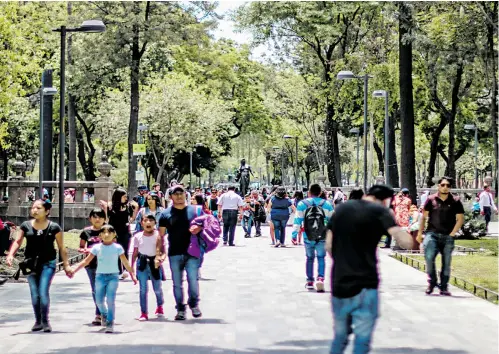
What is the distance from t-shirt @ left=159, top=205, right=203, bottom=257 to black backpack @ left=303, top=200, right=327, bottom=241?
338 centimetres

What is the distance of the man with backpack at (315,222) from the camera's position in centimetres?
1480

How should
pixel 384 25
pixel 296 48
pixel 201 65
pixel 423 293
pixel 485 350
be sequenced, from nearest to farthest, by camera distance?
1. pixel 485 350
2. pixel 423 293
3. pixel 384 25
4. pixel 296 48
5. pixel 201 65

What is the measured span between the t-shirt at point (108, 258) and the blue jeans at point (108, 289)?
6 cm

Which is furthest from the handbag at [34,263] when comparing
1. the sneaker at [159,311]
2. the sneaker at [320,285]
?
the sneaker at [320,285]

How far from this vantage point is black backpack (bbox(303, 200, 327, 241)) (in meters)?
14.8

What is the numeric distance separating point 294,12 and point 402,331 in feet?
115

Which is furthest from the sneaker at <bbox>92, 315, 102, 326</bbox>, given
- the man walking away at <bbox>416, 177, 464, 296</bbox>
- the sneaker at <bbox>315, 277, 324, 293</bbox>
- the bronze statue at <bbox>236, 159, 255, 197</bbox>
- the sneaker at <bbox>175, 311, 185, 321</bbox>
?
the bronze statue at <bbox>236, 159, 255, 197</bbox>

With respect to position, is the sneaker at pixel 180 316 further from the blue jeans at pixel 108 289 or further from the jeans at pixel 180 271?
the blue jeans at pixel 108 289

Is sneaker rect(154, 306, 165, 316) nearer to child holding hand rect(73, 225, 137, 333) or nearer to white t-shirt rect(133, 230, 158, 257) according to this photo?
white t-shirt rect(133, 230, 158, 257)

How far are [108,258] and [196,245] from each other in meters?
1.32

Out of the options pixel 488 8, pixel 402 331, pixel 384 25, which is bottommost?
pixel 402 331

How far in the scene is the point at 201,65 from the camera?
6644 centimetres

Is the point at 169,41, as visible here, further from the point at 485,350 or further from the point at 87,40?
the point at 485,350

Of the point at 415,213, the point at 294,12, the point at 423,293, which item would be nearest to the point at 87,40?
the point at 294,12
